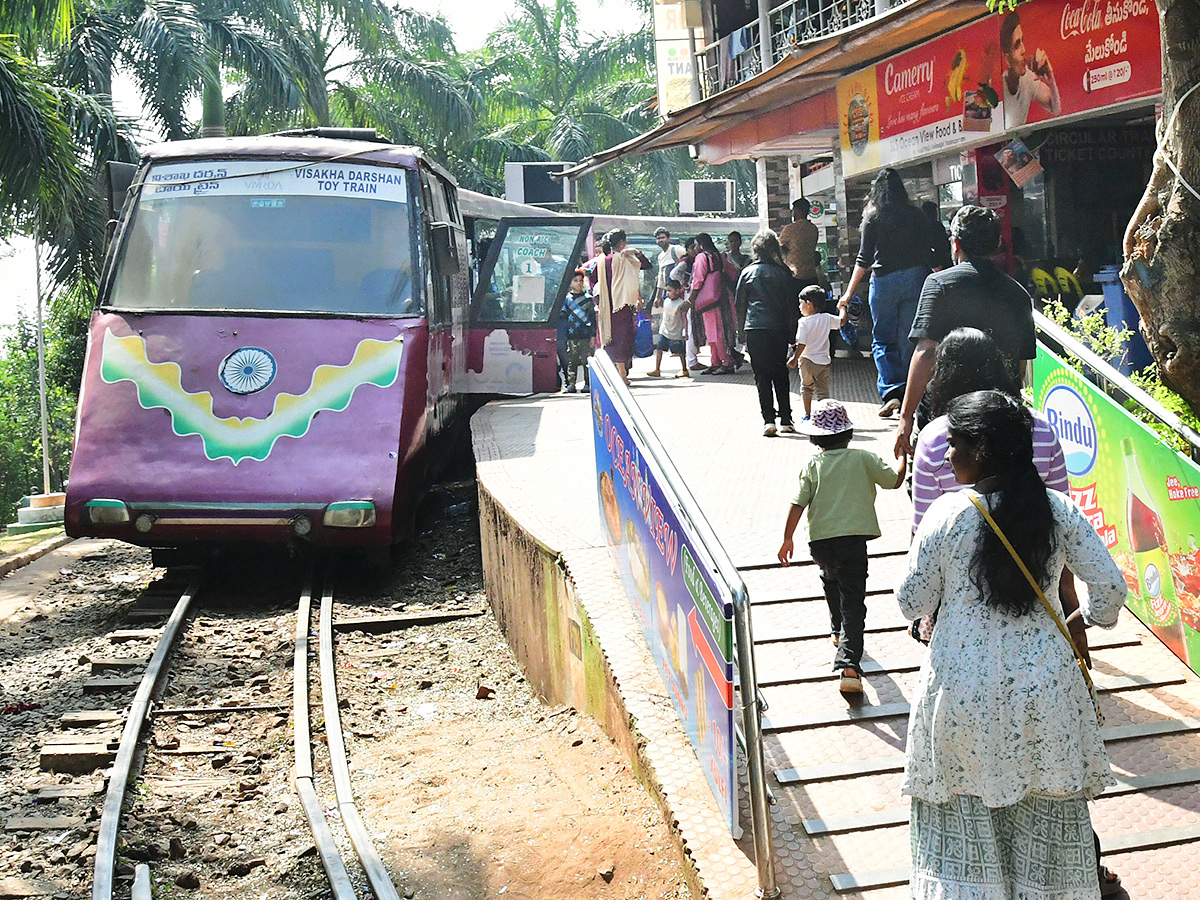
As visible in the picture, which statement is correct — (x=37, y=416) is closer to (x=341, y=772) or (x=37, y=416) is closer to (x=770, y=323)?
(x=770, y=323)

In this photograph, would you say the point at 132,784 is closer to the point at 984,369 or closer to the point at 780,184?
the point at 984,369

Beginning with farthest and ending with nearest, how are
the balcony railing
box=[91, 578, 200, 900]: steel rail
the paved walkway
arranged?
the balcony railing < box=[91, 578, 200, 900]: steel rail < the paved walkway

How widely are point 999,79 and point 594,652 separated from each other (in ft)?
26.4

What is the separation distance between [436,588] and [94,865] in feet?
16.8

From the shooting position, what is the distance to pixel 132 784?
6215mm

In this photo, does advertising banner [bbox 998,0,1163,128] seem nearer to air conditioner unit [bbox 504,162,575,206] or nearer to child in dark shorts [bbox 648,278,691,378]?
child in dark shorts [bbox 648,278,691,378]

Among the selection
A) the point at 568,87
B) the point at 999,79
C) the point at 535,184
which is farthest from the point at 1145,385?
the point at 568,87

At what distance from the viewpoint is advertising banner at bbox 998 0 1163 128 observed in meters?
9.73

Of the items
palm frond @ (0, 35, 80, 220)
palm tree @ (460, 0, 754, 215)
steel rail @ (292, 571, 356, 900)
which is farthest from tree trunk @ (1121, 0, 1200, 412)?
palm tree @ (460, 0, 754, 215)

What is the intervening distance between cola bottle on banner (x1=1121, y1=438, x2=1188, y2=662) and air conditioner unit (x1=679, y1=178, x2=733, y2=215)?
77.4 ft

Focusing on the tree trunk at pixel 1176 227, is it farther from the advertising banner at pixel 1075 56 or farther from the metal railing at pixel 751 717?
the advertising banner at pixel 1075 56

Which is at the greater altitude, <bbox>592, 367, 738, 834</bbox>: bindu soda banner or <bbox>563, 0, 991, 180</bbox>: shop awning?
<bbox>563, 0, 991, 180</bbox>: shop awning

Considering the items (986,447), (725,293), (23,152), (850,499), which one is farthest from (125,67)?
(986,447)

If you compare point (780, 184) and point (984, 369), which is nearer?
point (984, 369)
